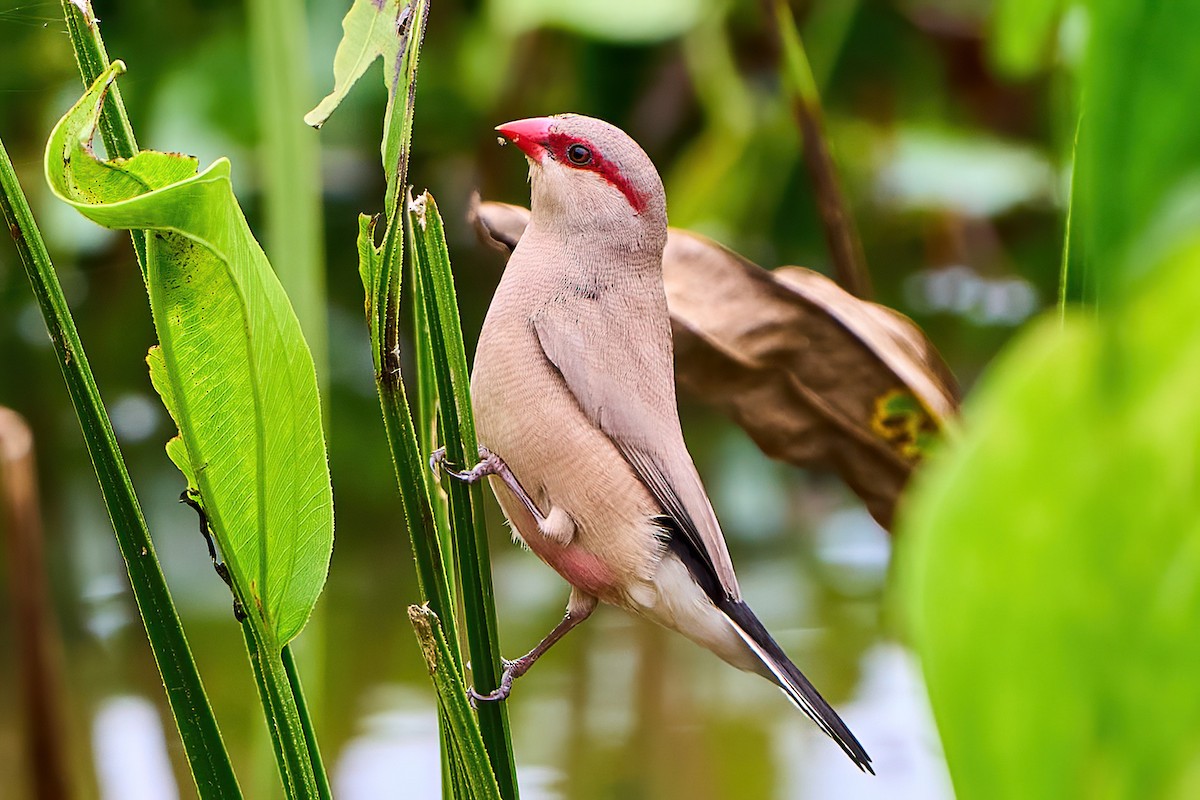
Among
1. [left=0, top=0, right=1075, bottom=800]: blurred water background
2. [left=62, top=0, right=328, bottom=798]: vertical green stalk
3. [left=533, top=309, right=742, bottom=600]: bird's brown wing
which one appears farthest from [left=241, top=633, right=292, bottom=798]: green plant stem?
[left=0, top=0, right=1075, bottom=800]: blurred water background

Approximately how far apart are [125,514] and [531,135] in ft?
0.48

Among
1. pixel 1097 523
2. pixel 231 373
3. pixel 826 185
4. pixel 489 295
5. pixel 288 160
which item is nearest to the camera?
pixel 1097 523

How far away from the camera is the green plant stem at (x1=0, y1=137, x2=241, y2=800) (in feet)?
0.85

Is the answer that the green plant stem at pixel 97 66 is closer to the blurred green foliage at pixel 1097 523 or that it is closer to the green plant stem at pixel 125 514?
the green plant stem at pixel 125 514

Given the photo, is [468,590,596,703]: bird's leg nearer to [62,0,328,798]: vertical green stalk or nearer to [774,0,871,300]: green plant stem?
[62,0,328,798]: vertical green stalk

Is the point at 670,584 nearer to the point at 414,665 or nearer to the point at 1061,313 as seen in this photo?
the point at 1061,313

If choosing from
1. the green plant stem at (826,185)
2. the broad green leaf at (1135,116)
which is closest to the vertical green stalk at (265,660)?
the broad green leaf at (1135,116)

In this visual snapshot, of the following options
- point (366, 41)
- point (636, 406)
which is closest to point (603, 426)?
point (636, 406)

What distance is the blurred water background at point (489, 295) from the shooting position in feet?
2.40

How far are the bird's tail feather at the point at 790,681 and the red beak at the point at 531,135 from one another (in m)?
0.13

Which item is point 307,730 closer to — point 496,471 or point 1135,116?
point 496,471

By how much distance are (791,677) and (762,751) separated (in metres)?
0.47

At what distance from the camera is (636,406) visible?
12.5 inches

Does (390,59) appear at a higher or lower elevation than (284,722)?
higher
